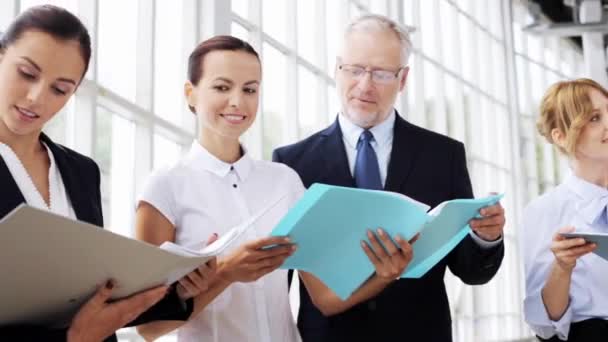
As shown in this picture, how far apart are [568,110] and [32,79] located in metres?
1.85

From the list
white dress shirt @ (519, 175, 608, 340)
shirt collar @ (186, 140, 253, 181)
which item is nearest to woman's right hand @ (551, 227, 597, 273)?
white dress shirt @ (519, 175, 608, 340)

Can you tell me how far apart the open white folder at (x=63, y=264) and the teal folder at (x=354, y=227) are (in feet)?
0.83

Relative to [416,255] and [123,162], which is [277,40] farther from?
[416,255]

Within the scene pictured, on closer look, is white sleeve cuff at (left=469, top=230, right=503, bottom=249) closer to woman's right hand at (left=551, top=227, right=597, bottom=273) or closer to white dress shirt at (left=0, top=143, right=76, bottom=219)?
woman's right hand at (left=551, top=227, right=597, bottom=273)

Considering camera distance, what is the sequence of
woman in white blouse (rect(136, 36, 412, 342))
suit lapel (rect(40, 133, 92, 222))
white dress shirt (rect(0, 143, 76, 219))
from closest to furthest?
white dress shirt (rect(0, 143, 76, 219)), suit lapel (rect(40, 133, 92, 222)), woman in white blouse (rect(136, 36, 412, 342))

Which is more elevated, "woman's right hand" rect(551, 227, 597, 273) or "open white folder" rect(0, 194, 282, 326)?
"open white folder" rect(0, 194, 282, 326)

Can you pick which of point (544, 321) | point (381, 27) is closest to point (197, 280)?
point (381, 27)

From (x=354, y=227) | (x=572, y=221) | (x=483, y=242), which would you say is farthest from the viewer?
(x=572, y=221)

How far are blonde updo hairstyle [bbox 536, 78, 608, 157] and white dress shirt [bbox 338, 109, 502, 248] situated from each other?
0.60 metres

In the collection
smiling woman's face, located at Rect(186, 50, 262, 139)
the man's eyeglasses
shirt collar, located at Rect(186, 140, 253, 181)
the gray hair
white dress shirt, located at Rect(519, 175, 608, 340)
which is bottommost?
white dress shirt, located at Rect(519, 175, 608, 340)

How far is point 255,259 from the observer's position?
1806 millimetres

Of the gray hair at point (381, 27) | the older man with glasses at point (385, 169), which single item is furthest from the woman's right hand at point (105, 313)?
the gray hair at point (381, 27)

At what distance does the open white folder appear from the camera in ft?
4.31

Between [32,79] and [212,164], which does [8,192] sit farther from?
[212,164]
